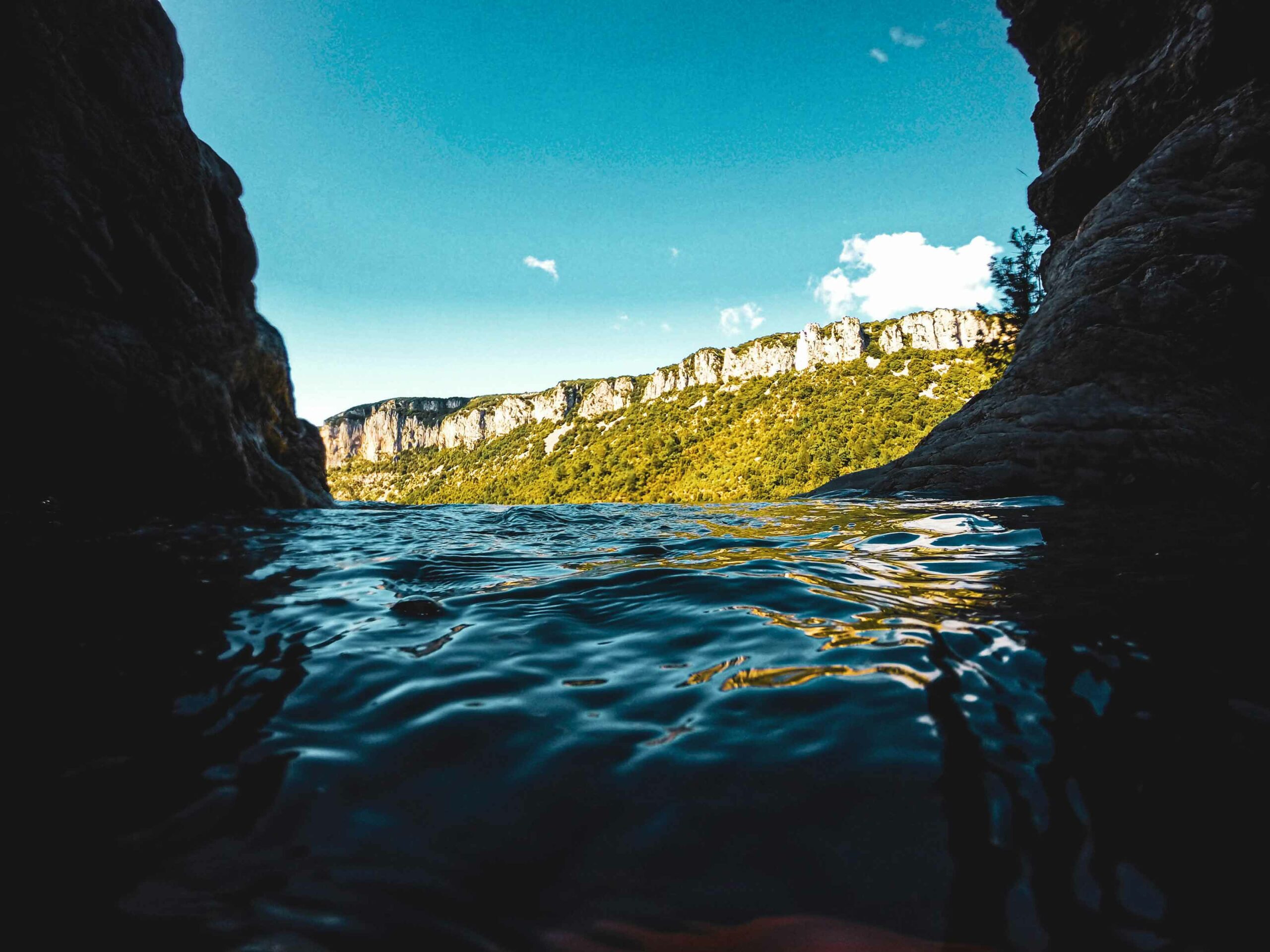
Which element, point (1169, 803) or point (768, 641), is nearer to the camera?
point (1169, 803)

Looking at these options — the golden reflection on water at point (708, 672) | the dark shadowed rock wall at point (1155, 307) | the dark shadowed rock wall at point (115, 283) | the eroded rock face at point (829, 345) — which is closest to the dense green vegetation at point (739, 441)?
the eroded rock face at point (829, 345)

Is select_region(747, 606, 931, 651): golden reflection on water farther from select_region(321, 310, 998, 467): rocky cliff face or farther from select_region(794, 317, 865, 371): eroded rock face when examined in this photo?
select_region(794, 317, 865, 371): eroded rock face

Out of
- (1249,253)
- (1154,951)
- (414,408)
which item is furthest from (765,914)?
(414,408)

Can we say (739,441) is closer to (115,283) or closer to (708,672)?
(115,283)

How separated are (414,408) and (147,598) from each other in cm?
14871

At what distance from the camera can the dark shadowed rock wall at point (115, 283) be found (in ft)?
19.9

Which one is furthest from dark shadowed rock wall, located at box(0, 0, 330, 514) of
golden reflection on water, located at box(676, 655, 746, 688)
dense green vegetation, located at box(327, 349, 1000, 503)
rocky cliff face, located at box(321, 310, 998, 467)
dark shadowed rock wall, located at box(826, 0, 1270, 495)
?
rocky cliff face, located at box(321, 310, 998, 467)

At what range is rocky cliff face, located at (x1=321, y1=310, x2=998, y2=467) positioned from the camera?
283 feet

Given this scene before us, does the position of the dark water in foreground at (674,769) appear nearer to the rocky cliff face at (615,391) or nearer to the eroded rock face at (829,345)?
the rocky cliff face at (615,391)

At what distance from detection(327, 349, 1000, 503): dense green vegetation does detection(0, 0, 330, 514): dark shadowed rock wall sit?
4270 centimetres

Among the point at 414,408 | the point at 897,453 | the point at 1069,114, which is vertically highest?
the point at 414,408

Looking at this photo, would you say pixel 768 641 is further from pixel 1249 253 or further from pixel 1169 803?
pixel 1249 253

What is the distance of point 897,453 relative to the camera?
5503 cm

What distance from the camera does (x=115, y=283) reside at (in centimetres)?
702
